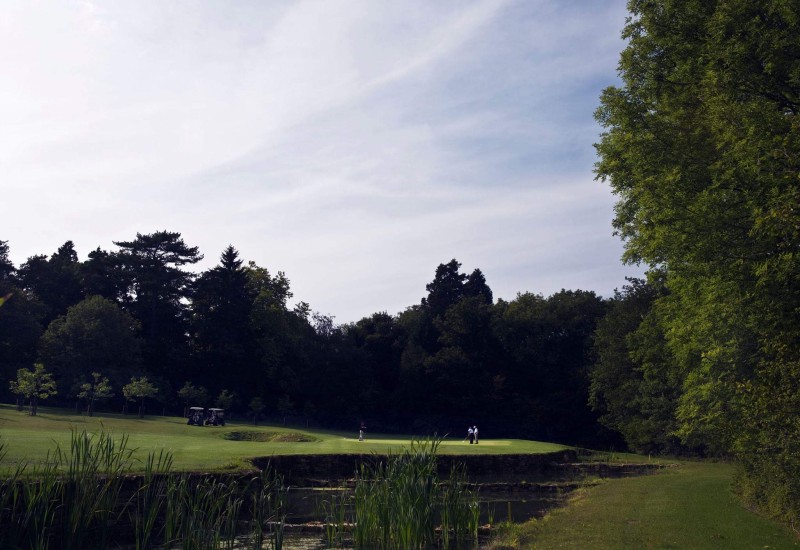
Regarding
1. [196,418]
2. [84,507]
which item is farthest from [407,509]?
[196,418]

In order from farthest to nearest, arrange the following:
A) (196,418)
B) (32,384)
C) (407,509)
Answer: (196,418)
(32,384)
(407,509)

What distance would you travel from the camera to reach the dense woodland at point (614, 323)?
644 inches

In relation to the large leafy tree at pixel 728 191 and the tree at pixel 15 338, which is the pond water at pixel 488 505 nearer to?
the large leafy tree at pixel 728 191

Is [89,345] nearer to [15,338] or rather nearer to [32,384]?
[15,338]

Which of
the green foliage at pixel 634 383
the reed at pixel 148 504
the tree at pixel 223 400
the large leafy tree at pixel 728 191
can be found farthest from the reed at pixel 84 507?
the tree at pixel 223 400

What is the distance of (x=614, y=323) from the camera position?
54156 mm

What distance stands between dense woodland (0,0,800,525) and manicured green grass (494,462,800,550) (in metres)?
0.96

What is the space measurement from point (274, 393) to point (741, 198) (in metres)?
64.8

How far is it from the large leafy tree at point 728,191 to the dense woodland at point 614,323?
65 millimetres

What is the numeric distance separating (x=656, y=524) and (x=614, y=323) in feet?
126

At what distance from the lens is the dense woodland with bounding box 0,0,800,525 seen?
16.4m

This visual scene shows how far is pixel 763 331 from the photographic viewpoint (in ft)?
56.2

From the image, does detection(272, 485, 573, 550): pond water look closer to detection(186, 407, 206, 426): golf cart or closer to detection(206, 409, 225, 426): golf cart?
detection(186, 407, 206, 426): golf cart

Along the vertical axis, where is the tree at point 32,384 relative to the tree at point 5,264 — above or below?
below
